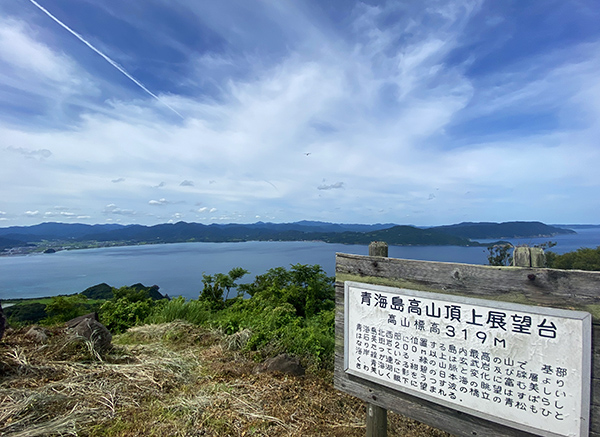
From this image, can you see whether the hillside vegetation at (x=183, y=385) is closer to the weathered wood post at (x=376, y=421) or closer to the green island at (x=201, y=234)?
the weathered wood post at (x=376, y=421)

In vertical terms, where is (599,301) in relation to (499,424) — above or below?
above

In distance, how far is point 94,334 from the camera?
441cm

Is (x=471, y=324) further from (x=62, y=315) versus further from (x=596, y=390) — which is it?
(x=62, y=315)

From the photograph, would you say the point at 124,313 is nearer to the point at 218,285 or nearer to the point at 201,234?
the point at 218,285

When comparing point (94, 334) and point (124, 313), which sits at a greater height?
point (94, 334)

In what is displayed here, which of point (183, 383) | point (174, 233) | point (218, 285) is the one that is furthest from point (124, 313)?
point (174, 233)

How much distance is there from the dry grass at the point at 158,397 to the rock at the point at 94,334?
5.0 inches

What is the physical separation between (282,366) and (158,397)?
1.51 m

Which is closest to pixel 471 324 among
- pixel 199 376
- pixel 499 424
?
pixel 499 424

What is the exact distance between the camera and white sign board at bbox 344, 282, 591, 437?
1.82 m

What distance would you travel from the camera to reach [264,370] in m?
4.06

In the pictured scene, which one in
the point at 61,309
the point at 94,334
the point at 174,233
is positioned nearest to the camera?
the point at 94,334

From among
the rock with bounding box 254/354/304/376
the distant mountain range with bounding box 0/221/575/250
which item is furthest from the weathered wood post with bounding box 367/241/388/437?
the distant mountain range with bounding box 0/221/575/250

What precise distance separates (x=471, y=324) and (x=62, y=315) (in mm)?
8602
